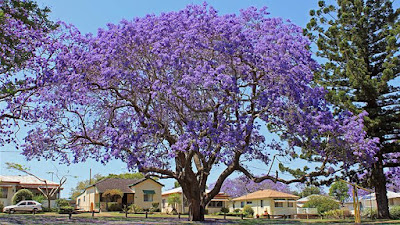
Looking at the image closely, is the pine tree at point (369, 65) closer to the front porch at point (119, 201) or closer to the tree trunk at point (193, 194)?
the tree trunk at point (193, 194)

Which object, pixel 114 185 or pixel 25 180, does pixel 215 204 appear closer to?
pixel 114 185

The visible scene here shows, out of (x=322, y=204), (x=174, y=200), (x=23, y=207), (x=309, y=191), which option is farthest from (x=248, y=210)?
(x=309, y=191)

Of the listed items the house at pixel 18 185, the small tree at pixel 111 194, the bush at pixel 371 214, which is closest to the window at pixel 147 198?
the small tree at pixel 111 194

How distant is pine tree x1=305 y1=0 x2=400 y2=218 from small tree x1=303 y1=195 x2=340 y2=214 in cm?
1601

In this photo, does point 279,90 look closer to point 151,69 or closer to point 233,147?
point 233,147

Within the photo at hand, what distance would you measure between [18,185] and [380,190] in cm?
3692

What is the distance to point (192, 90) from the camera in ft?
56.1

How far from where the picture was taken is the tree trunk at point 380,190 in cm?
2681

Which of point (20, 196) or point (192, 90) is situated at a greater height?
point (192, 90)

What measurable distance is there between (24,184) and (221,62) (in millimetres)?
36620

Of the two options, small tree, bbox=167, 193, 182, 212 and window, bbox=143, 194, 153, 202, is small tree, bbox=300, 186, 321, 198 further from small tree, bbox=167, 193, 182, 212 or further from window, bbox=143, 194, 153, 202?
window, bbox=143, 194, 153, 202

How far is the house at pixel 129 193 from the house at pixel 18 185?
429cm

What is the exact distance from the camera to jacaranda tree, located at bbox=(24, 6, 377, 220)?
1744 cm

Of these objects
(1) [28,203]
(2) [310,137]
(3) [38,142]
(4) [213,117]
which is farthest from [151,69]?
(1) [28,203]
